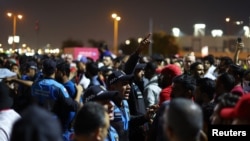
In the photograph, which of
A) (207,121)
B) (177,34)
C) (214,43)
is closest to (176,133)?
(207,121)

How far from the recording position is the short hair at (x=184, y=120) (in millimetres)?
3414

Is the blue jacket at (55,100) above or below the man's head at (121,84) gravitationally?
below

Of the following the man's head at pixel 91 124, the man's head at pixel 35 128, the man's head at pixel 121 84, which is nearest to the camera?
the man's head at pixel 35 128

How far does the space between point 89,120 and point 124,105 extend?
2943mm

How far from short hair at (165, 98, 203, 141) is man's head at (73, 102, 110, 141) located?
63 cm

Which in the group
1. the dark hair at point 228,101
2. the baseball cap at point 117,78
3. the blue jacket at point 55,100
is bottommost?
the blue jacket at point 55,100

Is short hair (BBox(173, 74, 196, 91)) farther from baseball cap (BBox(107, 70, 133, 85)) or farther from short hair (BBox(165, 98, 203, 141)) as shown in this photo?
short hair (BBox(165, 98, 203, 141))

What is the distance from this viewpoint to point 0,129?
490 cm

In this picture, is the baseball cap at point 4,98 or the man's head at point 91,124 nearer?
the man's head at point 91,124

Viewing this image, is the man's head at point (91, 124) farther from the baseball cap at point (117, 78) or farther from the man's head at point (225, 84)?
the baseball cap at point (117, 78)

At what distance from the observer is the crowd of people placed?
11.2 feet

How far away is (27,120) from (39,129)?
10cm

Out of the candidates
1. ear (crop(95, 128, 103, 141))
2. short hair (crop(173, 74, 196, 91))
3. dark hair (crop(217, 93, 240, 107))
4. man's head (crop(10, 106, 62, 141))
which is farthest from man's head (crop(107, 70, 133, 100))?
man's head (crop(10, 106, 62, 141))

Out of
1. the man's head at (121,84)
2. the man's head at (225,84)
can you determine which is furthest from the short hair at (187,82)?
the man's head at (121,84)
